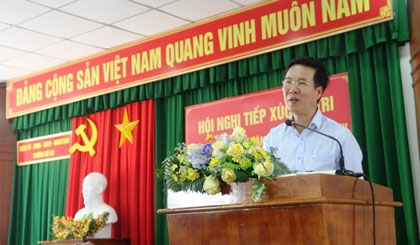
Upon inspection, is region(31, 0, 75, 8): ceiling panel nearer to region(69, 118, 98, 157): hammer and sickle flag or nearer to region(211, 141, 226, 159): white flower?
region(69, 118, 98, 157): hammer and sickle flag

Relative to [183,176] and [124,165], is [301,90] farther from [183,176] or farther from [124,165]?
[124,165]

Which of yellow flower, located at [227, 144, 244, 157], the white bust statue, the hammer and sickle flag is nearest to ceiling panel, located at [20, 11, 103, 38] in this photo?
the hammer and sickle flag

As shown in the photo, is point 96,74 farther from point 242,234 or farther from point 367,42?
point 242,234

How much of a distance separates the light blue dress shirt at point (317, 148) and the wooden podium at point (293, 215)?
9.6 inches

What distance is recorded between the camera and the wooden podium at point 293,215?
1.75 m

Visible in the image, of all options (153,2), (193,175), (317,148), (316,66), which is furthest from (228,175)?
(153,2)

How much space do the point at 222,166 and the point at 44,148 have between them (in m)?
5.25

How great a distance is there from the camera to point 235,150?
78.1 inches

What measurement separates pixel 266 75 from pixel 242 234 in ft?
10.3

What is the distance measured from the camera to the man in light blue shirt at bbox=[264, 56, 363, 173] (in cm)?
232

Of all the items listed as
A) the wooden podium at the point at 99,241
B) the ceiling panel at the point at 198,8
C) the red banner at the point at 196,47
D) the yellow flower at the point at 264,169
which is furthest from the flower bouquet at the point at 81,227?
the yellow flower at the point at 264,169

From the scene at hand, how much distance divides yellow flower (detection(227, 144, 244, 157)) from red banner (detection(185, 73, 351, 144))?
2.45 m

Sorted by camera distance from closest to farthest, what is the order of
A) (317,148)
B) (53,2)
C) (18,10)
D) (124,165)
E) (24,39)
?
1. (317,148)
2. (53,2)
3. (18,10)
4. (24,39)
5. (124,165)

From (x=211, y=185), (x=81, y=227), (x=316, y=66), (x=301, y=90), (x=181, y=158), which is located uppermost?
(x=316, y=66)
